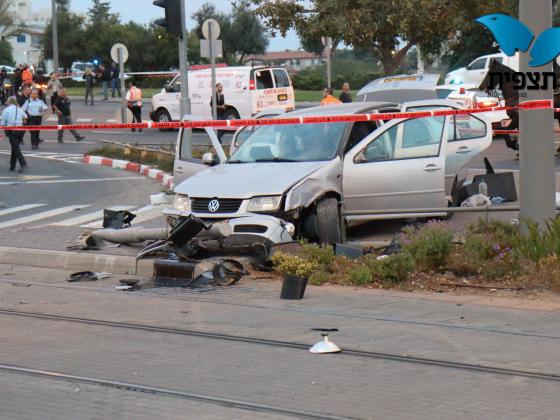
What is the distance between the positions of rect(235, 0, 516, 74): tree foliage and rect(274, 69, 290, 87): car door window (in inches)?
53.0

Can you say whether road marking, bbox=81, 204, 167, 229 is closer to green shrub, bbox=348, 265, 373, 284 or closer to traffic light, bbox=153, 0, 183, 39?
traffic light, bbox=153, 0, 183, 39

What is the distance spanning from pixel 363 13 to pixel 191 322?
78.6 ft

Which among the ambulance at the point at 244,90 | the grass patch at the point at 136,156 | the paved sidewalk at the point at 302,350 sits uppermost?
the ambulance at the point at 244,90

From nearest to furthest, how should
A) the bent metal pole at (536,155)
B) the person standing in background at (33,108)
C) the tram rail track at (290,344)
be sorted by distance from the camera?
the tram rail track at (290,344) → the bent metal pole at (536,155) → the person standing in background at (33,108)

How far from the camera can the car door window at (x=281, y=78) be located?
34500 millimetres

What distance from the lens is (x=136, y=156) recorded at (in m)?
25.5

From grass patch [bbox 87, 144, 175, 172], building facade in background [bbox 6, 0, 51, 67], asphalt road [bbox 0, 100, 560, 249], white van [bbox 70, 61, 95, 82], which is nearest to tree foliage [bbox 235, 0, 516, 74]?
asphalt road [bbox 0, 100, 560, 249]

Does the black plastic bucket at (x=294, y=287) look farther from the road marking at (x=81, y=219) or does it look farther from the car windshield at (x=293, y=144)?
the road marking at (x=81, y=219)

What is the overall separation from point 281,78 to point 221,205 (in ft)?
76.4

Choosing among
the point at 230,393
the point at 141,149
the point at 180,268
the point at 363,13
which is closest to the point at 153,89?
the point at 363,13

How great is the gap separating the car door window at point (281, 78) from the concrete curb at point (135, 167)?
9.56m

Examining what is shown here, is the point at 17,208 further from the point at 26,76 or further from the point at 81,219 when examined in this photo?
the point at 26,76

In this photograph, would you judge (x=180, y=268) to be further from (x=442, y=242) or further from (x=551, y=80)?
Answer: (x=551, y=80)

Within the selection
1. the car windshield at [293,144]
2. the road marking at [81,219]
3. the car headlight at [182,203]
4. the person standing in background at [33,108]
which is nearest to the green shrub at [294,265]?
the car headlight at [182,203]
